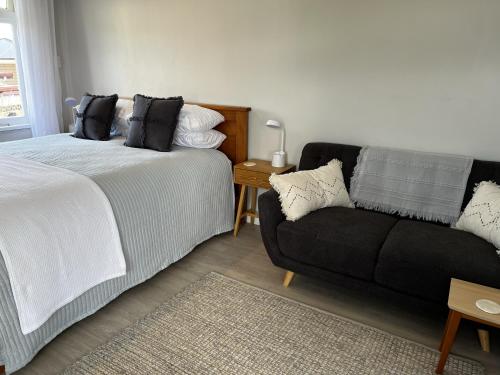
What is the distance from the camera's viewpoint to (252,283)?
8.12ft

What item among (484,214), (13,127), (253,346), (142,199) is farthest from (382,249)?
(13,127)

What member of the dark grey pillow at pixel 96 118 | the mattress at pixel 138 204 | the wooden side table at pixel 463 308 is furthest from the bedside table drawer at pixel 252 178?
the wooden side table at pixel 463 308

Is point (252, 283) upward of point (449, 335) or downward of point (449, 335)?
downward

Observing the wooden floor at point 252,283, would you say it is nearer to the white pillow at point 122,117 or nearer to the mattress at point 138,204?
the mattress at point 138,204

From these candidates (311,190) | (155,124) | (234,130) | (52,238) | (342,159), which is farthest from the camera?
(234,130)

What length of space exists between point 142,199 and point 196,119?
3.20ft

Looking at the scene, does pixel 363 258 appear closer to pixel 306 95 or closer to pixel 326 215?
pixel 326 215

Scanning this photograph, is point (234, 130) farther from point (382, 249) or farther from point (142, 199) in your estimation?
point (382, 249)

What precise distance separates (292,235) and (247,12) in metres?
1.94

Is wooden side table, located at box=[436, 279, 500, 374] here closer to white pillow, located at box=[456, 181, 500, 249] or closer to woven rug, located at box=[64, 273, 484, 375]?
woven rug, located at box=[64, 273, 484, 375]

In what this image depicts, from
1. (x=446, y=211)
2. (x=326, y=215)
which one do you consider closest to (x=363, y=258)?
(x=326, y=215)

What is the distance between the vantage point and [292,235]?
88.2 inches

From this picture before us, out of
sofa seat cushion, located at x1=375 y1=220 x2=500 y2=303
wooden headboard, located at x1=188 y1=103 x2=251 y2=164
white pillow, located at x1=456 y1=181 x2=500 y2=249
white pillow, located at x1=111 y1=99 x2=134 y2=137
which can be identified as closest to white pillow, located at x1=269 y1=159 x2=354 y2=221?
sofa seat cushion, located at x1=375 y1=220 x2=500 y2=303

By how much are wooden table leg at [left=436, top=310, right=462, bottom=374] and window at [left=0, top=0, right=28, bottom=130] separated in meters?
4.33
